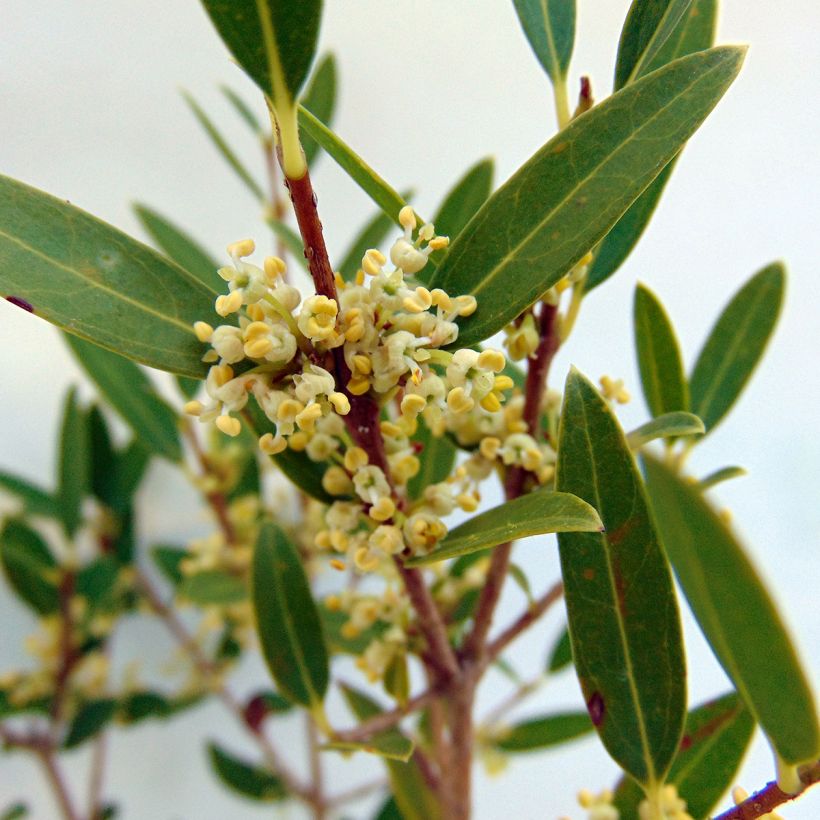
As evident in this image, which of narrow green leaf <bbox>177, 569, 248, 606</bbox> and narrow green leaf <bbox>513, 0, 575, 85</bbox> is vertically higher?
narrow green leaf <bbox>513, 0, 575, 85</bbox>

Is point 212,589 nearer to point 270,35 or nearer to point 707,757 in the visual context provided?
point 707,757

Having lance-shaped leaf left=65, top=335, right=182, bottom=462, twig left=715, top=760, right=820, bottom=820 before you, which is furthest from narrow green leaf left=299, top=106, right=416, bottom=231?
lance-shaped leaf left=65, top=335, right=182, bottom=462

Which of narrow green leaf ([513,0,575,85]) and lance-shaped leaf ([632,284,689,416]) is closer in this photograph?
narrow green leaf ([513,0,575,85])

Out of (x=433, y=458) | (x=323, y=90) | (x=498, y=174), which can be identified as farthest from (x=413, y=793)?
(x=498, y=174)

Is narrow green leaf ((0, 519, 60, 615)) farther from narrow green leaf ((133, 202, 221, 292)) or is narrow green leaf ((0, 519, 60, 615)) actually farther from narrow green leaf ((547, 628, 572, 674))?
narrow green leaf ((547, 628, 572, 674))

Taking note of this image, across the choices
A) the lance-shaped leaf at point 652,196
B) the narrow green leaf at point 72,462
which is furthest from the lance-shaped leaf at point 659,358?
the narrow green leaf at point 72,462

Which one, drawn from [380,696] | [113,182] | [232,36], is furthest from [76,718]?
[232,36]
